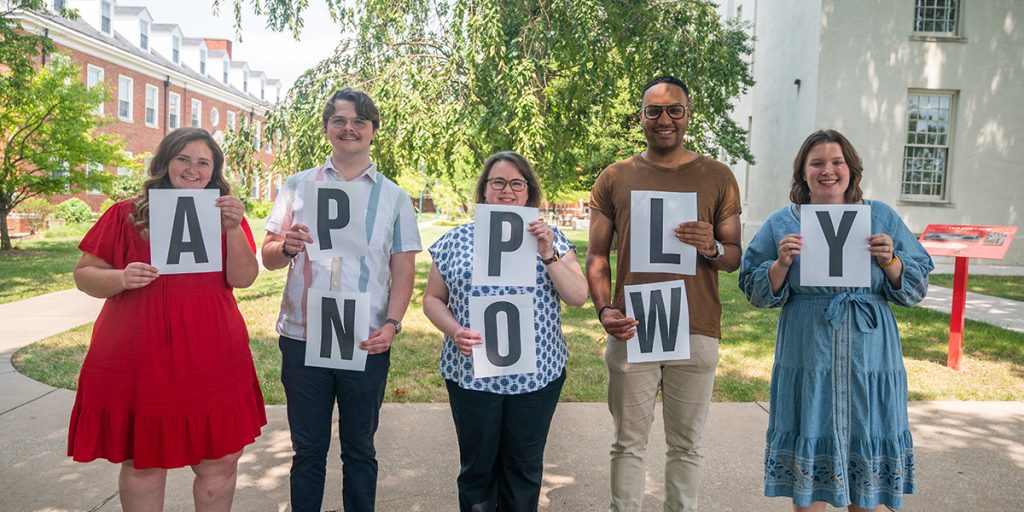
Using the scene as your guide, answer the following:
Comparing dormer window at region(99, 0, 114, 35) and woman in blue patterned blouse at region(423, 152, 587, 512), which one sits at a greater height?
dormer window at region(99, 0, 114, 35)

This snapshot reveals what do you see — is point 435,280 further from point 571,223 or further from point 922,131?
point 571,223

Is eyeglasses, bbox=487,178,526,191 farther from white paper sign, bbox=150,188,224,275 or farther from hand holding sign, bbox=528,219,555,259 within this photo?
white paper sign, bbox=150,188,224,275

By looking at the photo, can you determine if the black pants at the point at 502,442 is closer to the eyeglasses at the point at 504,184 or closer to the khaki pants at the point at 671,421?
the khaki pants at the point at 671,421

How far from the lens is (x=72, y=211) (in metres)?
22.6

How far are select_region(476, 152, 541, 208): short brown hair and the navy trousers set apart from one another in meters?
0.84

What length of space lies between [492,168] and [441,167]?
5.91m

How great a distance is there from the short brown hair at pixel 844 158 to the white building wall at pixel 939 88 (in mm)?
15470

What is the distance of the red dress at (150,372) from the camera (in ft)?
8.47

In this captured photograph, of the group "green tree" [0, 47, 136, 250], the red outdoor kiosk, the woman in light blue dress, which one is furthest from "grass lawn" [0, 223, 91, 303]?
the red outdoor kiosk

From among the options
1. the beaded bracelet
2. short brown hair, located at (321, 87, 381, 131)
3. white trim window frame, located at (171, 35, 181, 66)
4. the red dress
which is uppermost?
white trim window frame, located at (171, 35, 181, 66)

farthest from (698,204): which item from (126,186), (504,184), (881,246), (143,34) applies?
(143,34)

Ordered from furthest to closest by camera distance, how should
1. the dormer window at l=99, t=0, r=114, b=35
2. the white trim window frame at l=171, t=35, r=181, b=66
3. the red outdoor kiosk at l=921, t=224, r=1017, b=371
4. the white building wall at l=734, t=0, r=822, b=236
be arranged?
Result: 1. the white trim window frame at l=171, t=35, r=181, b=66
2. the dormer window at l=99, t=0, r=114, b=35
3. the white building wall at l=734, t=0, r=822, b=236
4. the red outdoor kiosk at l=921, t=224, r=1017, b=371

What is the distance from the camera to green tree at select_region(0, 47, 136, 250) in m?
15.5

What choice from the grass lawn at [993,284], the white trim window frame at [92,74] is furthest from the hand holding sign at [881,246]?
the white trim window frame at [92,74]
